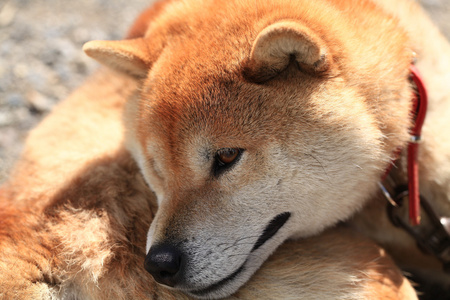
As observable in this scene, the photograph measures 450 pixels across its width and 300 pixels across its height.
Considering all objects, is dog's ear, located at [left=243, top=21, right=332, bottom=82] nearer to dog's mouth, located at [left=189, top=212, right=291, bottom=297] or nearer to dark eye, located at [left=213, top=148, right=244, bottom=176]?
dark eye, located at [left=213, top=148, right=244, bottom=176]

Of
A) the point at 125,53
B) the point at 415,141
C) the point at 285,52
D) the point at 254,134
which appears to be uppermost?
the point at 285,52

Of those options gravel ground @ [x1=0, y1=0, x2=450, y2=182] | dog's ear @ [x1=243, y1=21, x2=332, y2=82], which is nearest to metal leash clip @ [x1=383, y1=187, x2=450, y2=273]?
dog's ear @ [x1=243, y1=21, x2=332, y2=82]

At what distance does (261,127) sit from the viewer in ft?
7.70

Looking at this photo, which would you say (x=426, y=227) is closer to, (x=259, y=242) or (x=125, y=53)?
(x=259, y=242)

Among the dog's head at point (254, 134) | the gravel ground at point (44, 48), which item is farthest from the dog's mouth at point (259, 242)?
the gravel ground at point (44, 48)

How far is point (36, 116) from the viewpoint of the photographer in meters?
4.51

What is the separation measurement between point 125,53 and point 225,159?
93 centimetres

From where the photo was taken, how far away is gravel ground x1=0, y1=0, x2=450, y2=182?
14.7 ft

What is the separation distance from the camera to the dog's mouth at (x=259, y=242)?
242 centimetres

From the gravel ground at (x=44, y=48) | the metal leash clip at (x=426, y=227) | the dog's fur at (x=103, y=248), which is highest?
the metal leash clip at (x=426, y=227)

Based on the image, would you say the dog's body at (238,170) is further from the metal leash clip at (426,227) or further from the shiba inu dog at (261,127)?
the metal leash clip at (426,227)

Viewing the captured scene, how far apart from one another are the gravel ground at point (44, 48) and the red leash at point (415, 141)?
2.86 meters

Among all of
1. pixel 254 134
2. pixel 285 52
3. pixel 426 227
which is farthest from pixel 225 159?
pixel 426 227

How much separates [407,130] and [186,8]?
1499 mm
